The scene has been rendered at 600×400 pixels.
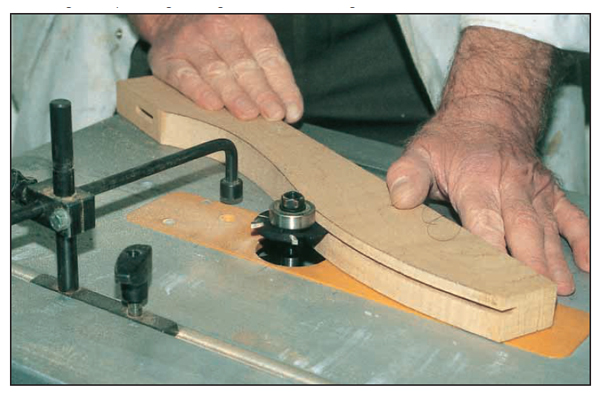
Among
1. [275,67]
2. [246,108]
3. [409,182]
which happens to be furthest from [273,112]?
[409,182]

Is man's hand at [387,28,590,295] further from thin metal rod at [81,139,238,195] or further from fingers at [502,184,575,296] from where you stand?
thin metal rod at [81,139,238,195]

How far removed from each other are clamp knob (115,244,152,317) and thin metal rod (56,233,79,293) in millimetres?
86

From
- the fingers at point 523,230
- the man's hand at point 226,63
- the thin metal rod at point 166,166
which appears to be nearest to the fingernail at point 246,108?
the man's hand at point 226,63

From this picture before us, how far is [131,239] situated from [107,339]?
0.75 feet

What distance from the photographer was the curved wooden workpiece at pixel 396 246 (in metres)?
0.97

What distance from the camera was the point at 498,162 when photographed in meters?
1.24

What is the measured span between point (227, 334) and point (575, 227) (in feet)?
1.83

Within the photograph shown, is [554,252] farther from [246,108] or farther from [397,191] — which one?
[246,108]

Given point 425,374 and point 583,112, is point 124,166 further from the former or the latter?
point 583,112

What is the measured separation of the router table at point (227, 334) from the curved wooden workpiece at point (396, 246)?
0.03 metres

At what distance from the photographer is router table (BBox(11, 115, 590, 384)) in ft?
2.94

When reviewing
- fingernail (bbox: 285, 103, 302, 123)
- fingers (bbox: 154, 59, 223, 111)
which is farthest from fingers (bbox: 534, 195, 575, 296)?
fingers (bbox: 154, 59, 223, 111)

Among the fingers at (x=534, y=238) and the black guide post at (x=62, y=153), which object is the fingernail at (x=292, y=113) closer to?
the fingers at (x=534, y=238)

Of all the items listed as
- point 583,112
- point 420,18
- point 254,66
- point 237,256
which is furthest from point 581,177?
point 237,256
